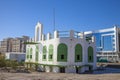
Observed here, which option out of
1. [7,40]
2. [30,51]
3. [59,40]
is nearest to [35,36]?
[30,51]

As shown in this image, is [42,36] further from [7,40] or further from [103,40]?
[7,40]

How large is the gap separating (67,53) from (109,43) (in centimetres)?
7330

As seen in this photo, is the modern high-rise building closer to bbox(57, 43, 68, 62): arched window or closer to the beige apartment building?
bbox(57, 43, 68, 62): arched window

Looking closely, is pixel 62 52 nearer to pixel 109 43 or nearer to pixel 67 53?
pixel 67 53

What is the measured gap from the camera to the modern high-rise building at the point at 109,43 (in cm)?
9431

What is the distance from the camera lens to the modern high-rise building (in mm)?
94312

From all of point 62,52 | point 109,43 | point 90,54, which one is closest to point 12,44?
point 109,43

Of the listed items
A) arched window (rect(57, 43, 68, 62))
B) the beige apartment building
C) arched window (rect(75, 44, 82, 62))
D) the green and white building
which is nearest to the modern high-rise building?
the green and white building

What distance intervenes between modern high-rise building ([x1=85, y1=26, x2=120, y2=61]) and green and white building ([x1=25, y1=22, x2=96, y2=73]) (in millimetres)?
64060

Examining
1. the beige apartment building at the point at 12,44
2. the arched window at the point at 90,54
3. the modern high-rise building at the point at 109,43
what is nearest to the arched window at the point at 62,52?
the arched window at the point at 90,54

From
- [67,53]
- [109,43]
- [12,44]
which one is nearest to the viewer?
[67,53]

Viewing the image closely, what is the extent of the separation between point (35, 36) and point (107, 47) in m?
69.1

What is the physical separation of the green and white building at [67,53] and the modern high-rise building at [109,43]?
6406 cm

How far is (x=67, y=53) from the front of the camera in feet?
98.4
